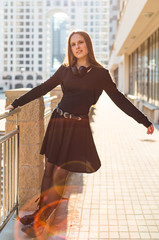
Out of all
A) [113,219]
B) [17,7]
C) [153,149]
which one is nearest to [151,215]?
[113,219]

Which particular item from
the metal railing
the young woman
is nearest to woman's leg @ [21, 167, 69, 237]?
the young woman

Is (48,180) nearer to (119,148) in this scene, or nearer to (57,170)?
(57,170)

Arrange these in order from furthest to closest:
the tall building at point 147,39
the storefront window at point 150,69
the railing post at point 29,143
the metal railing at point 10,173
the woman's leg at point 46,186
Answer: the storefront window at point 150,69
the tall building at point 147,39
the railing post at point 29,143
the metal railing at point 10,173
the woman's leg at point 46,186

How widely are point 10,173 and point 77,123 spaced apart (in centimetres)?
105

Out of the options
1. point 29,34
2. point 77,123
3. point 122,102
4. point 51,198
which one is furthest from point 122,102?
point 29,34

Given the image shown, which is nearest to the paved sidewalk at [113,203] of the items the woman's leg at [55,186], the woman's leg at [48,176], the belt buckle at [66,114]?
the woman's leg at [55,186]

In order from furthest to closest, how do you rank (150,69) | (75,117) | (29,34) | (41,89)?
(29,34) < (150,69) < (41,89) < (75,117)

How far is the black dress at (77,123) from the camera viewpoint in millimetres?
3387

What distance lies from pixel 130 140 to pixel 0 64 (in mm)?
126250

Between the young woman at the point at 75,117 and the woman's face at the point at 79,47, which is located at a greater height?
the woman's face at the point at 79,47

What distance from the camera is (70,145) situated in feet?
11.2

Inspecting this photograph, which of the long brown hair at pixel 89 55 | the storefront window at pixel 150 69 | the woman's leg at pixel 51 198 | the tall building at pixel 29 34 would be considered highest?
the tall building at pixel 29 34

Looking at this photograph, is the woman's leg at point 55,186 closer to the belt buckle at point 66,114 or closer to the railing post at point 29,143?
the belt buckle at point 66,114

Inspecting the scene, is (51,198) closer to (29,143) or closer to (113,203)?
(29,143)
